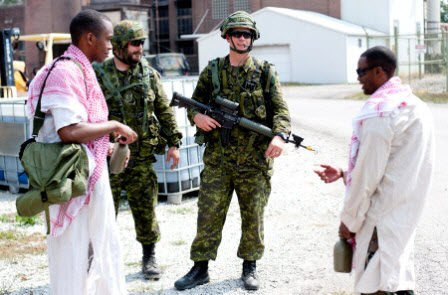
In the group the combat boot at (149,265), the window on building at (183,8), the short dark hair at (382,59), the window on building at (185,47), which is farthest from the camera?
the window on building at (183,8)

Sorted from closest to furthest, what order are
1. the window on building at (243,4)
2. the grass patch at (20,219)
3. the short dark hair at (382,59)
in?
the short dark hair at (382,59) → the grass patch at (20,219) → the window on building at (243,4)

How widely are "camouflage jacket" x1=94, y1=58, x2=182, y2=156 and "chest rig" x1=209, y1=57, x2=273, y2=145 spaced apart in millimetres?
442

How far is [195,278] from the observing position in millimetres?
5098

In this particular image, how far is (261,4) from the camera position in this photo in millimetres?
43562

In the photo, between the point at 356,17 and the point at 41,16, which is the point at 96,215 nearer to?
the point at 356,17

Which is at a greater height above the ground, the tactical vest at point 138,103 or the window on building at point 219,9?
the window on building at point 219,9

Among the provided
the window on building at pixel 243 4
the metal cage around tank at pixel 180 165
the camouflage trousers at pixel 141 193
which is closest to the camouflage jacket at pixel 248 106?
the camouflage trousers at pixel 141 193

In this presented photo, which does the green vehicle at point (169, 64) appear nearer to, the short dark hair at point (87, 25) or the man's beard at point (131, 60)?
the man's beard at point (131, 60)

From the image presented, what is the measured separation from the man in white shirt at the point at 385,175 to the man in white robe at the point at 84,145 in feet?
4.22

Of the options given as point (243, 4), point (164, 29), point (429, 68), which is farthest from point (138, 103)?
point (164, 29)

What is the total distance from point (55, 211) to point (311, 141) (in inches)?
341

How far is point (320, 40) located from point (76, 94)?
105 feet

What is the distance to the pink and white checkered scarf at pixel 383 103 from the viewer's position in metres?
3.22

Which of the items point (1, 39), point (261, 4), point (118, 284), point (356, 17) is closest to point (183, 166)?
point (118, 284)
